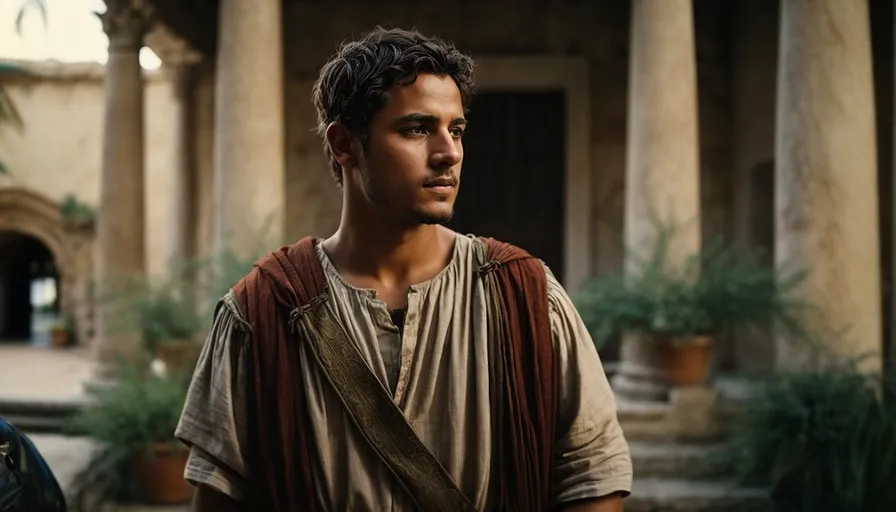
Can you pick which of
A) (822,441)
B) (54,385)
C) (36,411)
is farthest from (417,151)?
(54,385)

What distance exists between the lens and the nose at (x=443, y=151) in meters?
1.47

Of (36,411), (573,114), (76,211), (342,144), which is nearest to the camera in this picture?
(342,144)

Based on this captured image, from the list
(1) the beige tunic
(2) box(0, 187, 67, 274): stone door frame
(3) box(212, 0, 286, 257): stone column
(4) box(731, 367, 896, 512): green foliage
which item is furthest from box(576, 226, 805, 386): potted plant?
(2) box(0, 187, 67, 274): stone door frame

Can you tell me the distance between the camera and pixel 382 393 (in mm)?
1452

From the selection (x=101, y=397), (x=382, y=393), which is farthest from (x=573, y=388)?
(x=101, y=397)

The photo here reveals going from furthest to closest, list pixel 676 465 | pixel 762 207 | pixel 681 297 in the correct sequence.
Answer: pixel 762 207
pixel 681 297
pixel 676 465

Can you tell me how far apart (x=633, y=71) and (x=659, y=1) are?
608 mm

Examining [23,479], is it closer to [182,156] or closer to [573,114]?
[573,114]

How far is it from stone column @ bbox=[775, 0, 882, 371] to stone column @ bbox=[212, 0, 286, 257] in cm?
404

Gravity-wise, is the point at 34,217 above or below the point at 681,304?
above

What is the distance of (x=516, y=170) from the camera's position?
10.3 m

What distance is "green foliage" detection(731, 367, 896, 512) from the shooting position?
491 cm

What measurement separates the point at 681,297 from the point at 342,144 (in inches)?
204

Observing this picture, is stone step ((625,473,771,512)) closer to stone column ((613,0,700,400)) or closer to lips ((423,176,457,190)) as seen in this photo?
stone column ((613,0,700,400))
